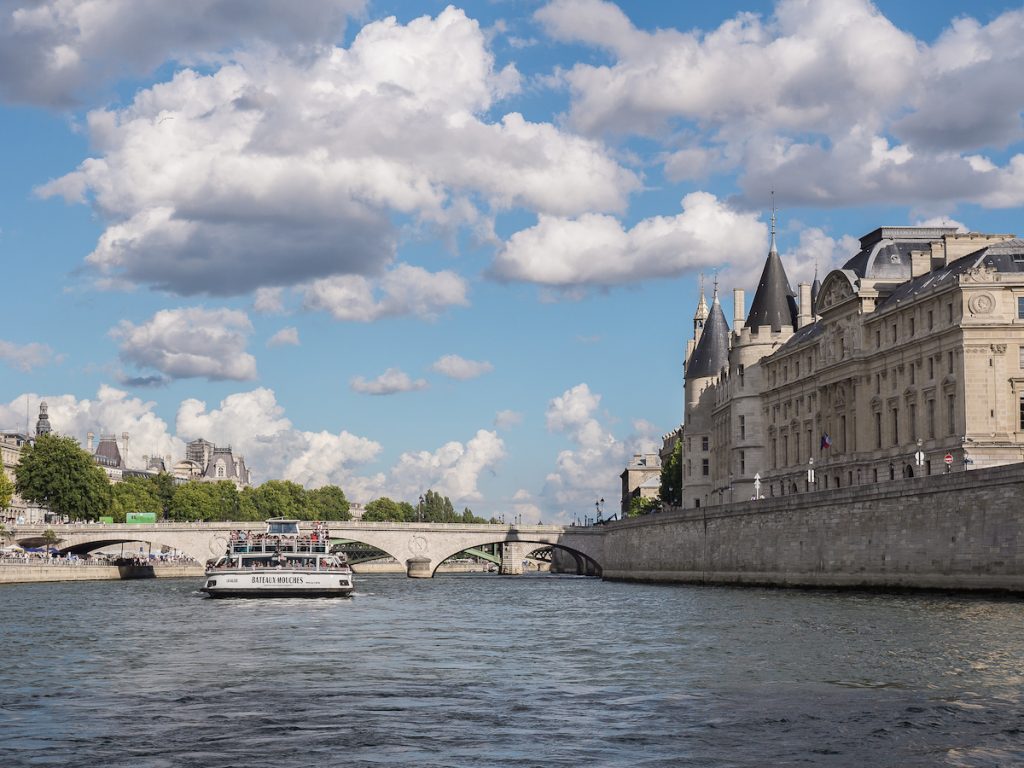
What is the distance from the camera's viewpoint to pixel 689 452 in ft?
425

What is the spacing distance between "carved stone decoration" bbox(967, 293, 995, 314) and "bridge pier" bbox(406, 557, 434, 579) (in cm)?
6275

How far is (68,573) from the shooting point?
104 m

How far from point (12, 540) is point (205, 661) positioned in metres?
92.7

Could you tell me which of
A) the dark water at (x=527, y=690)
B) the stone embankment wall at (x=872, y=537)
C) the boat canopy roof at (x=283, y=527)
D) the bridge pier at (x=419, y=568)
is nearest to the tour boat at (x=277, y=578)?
the boat canopy roof at (x=283, y=527)

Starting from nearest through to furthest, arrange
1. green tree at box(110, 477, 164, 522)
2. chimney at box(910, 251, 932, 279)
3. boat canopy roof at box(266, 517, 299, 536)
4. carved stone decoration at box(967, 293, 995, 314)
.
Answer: carved stone decoration at box(967, 293, 995, 314) → boat canopy roof at box(266, 517, 299, 536) → chimney at box(910, 251, 932, 279) → green tree at box(110, 477, 164, 522)

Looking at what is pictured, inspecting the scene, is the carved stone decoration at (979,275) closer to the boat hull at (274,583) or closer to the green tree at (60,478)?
the boat hull at (274,583)

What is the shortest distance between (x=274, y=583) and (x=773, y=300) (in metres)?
57.9

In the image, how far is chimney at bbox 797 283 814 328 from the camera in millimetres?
117375

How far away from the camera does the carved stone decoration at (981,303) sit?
246 ft

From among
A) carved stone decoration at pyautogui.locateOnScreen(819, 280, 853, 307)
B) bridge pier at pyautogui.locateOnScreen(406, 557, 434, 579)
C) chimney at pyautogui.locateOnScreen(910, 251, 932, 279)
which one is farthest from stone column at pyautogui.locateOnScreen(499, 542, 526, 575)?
chimney at pyautogui.locateOnScreen(910, 251, 932, 279)

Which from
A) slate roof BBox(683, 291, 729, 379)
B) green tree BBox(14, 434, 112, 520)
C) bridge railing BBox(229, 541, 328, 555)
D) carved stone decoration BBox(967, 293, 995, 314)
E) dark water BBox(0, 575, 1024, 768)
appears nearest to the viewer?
dark water BBox(0, 575, 1024, 768)

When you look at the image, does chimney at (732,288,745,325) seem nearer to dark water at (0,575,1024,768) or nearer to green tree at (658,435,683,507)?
green tree at (658,435,683,507)

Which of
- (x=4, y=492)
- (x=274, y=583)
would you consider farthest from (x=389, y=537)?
(x=274, y=583)

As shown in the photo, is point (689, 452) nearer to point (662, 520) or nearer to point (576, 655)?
point (662, 520)
